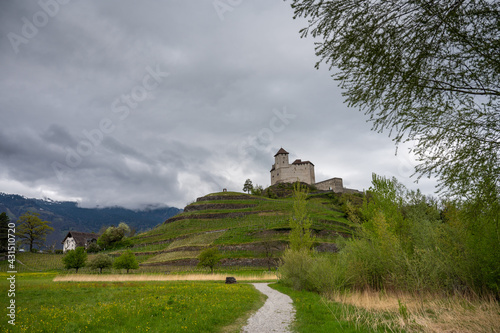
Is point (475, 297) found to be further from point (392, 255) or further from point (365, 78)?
point (365, 78)

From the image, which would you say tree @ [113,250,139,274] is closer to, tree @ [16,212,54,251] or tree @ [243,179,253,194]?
tree @ [16,212,54,251]

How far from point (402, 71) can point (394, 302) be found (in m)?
10.1

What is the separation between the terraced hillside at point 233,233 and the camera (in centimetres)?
5788

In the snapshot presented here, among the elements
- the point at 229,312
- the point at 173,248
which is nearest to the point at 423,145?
the point at 229,312

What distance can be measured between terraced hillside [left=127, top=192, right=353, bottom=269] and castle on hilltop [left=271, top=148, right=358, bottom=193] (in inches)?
874

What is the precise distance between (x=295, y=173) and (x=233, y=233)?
75.2 meters

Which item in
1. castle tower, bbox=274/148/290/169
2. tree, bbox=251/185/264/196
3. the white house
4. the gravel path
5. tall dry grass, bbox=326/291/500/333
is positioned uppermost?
castle tower, bbox=274/148/290/169

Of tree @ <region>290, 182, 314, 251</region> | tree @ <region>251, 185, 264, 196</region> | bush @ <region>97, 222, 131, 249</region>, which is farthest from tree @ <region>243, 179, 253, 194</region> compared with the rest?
tree @ <region>290, 182, 314, 251</region>

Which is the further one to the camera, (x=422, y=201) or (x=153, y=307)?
(x=422, y=201)

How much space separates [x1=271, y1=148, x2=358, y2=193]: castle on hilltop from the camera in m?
130

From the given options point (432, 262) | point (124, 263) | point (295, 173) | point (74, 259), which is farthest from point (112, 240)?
point (432, 262)

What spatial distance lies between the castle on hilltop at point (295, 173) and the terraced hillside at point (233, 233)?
874 inches

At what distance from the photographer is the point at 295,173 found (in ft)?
452

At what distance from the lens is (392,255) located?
13.3 metres
